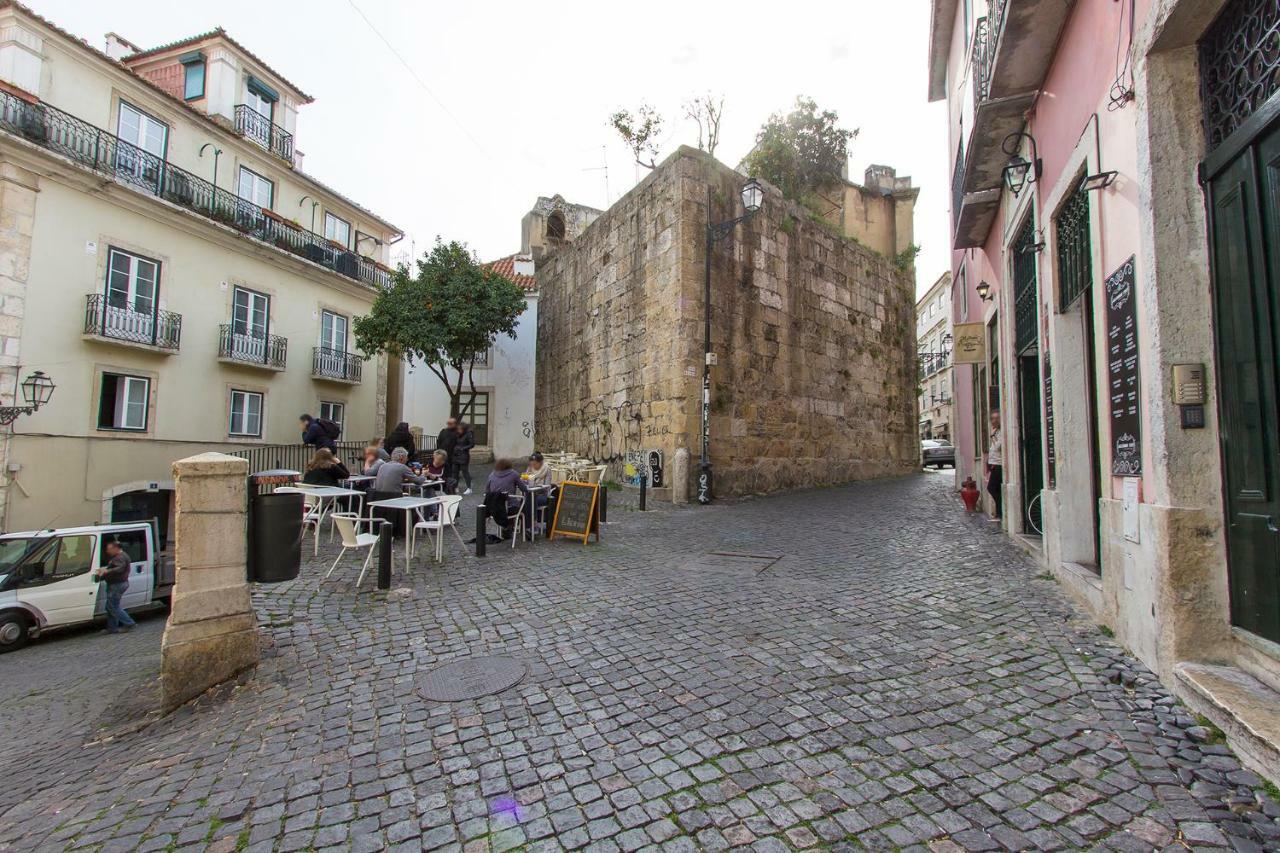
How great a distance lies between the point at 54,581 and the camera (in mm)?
8977

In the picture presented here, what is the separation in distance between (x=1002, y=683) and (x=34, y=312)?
Result: 679 inches

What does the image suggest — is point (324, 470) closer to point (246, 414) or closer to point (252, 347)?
point (246, 414)

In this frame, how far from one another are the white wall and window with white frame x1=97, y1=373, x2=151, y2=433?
8.80m

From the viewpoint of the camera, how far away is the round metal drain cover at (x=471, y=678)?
3316mm

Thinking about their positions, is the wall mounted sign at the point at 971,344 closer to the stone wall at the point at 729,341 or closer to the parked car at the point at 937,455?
the stone wall at the point at 729,341

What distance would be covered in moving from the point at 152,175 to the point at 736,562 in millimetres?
16928

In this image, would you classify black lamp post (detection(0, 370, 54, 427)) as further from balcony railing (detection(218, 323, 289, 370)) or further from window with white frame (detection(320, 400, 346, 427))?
window with white frame (detection(320, 400, 346, 427))

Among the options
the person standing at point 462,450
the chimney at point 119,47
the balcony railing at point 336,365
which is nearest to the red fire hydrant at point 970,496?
the person standing at point 462,450

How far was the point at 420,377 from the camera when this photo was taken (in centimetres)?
2312

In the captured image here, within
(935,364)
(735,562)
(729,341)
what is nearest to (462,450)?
(729,341)

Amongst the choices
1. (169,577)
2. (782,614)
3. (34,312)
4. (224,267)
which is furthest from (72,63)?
(782,614)

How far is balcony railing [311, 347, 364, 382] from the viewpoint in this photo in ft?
59.5

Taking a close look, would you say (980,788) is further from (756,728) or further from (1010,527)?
(1010,527)

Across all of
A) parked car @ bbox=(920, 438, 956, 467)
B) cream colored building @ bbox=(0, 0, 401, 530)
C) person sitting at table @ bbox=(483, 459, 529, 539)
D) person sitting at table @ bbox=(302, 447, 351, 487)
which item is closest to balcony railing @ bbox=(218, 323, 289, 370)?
cream colored building @ bbox=(0, 0, 401, 530)
